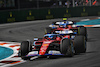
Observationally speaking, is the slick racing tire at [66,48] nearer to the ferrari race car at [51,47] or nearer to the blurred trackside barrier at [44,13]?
the ferrari race car at [51,47]

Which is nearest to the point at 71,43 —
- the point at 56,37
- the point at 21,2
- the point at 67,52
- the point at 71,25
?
the point at 67,52

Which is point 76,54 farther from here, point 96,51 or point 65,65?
point 65,65

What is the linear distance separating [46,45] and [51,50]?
0.28 metres

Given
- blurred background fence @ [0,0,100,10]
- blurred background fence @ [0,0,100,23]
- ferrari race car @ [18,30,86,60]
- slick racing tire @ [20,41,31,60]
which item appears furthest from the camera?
blurred background fence @ [0,0,100,10]

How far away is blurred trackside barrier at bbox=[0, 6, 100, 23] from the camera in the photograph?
3326 centimetres

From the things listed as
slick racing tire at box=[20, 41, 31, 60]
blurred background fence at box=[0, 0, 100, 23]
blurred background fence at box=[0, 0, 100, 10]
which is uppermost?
blurred background fence at box=[0, 0, 100, 10]

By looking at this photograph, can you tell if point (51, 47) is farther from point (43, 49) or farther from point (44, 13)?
point (44, 13)

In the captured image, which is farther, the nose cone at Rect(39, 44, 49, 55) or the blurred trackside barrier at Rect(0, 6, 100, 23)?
the blurred trackside barrier at Rect(0, 6, 100, 23)

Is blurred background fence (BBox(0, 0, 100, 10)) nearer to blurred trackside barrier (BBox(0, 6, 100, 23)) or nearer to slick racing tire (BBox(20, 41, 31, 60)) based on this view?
blurred trackside barrier (BBox(0, 6, 100, 23))

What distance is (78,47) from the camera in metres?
11.8

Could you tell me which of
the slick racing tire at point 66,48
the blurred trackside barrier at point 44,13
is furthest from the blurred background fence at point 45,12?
the slick racing tire at point 66,48

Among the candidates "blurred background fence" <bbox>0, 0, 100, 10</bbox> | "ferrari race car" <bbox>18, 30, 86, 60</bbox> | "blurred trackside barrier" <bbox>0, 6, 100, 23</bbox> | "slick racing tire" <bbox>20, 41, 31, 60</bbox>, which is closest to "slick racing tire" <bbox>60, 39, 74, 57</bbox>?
"ferrari race car" <bbox>18, 30, 86, 60</bbox>

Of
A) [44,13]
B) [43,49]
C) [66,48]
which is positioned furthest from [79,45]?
[44,13]

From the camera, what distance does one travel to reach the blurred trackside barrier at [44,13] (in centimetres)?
3326
